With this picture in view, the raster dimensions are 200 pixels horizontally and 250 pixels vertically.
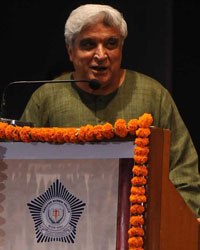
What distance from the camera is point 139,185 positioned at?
4.46 feet

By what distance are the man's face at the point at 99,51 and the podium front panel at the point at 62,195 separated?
1.92 feet

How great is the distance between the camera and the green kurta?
193cm

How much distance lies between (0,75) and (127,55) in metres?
0.74

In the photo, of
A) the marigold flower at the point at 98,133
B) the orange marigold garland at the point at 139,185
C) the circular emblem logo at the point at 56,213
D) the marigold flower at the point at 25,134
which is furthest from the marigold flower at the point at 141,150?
the marigold flower at the point at 25,134

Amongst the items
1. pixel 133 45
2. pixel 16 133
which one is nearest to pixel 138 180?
pixel 16 133

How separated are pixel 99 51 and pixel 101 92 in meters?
0.19

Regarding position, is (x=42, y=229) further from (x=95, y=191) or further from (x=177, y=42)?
(x=177, y=42)

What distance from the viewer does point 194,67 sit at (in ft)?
9.50

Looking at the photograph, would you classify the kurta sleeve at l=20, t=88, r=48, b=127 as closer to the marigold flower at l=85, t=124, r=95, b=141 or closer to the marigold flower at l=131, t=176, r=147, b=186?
the marigold flower at l=85, t=124, r=95, b=141

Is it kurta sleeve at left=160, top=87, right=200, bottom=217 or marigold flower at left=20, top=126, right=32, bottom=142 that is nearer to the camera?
marigold flower at left=20, top=126, right=32, bottom=142

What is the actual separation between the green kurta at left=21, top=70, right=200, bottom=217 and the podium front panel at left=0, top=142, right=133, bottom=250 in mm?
509

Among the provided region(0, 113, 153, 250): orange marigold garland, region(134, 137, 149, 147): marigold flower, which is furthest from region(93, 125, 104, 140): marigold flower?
region(134, 137, 149, 147): marigold flower

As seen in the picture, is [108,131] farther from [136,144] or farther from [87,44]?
[87,44]

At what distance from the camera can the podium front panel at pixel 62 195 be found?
1.39m
